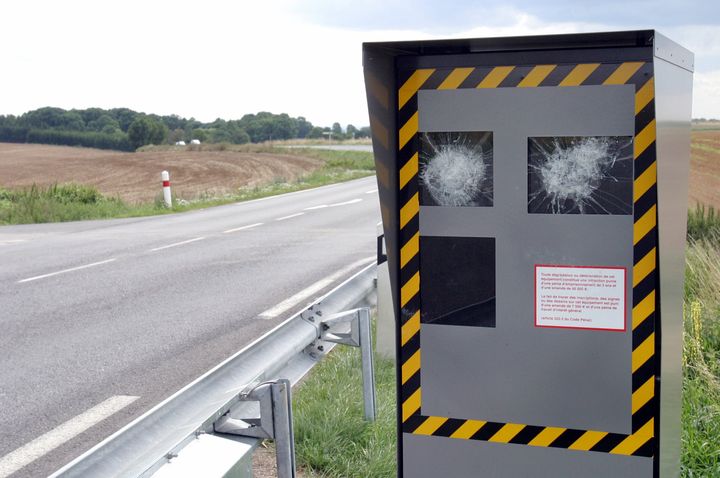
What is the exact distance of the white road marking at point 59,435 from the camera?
4.62 metres

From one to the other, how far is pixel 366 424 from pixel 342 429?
16cm

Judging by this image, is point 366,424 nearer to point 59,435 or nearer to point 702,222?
point 59,435

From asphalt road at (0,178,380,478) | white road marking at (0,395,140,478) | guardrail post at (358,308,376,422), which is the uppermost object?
guardrail post at (358,308,376,422)

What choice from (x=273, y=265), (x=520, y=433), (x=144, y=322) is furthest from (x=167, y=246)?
(x=520, y=433)

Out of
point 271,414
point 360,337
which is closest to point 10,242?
point 360,337

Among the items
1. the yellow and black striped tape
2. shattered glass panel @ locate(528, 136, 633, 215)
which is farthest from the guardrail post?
shattered glass panel @ locate(528, 136, 633, 215)

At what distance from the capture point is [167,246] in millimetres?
13469

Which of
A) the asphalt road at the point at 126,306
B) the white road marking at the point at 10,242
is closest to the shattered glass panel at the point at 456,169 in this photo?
the asphalt road at the point at 126,306

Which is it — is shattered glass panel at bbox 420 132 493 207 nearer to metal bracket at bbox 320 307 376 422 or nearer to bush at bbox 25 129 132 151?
metal bracket at bbox 320 307 376 422

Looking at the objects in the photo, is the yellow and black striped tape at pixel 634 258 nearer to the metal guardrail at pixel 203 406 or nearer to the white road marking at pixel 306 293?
the metal guardrail at pixel 203 406

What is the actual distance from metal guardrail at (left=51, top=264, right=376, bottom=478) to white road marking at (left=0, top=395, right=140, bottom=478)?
186 centimetres

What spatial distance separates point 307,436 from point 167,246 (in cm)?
959

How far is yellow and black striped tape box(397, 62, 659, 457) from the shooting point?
275 centimetres

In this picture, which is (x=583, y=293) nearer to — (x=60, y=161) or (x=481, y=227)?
(x=481, y=227)
